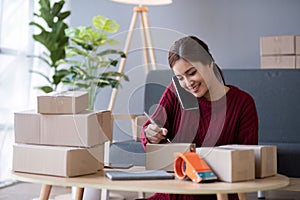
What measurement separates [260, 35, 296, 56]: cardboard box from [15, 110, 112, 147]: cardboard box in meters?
2.86

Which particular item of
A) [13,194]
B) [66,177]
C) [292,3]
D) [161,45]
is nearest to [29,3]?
[13,194]

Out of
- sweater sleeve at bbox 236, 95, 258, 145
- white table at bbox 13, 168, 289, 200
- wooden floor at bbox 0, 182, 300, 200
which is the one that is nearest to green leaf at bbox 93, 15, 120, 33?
wooden floor at bbox 0, 182, 300, 200

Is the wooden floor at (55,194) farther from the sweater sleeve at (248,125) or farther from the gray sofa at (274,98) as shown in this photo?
the sweater sleeve at (248,125)

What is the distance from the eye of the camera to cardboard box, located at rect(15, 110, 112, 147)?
1.61 meters

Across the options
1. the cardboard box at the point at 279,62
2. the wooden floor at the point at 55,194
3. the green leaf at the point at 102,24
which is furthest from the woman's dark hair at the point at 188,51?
the cardboard box at the point at 279,62

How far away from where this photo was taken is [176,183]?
1.45 m

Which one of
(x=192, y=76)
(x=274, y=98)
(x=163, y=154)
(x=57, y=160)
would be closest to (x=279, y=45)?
(x=274, y=98)

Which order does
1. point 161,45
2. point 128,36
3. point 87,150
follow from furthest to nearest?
point 128,36, point 161,45, point 87,150

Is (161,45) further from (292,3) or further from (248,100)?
(292,3)

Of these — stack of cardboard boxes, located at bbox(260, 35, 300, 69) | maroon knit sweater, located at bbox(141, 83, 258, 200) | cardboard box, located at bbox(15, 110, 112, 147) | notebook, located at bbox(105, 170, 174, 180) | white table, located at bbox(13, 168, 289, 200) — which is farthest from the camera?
stack of cardboard boxes, located at bbox(260, 35, 300, 69)

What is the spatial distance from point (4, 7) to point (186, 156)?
8.78 ft

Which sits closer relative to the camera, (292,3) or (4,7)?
(4,7)

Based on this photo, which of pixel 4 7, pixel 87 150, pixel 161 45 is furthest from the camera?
pixel 4 7

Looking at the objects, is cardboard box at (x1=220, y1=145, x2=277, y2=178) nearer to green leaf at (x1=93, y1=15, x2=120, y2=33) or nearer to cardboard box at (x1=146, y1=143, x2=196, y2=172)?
cardboard box at (x1=146, y1=143, x2=196, y2=172)
